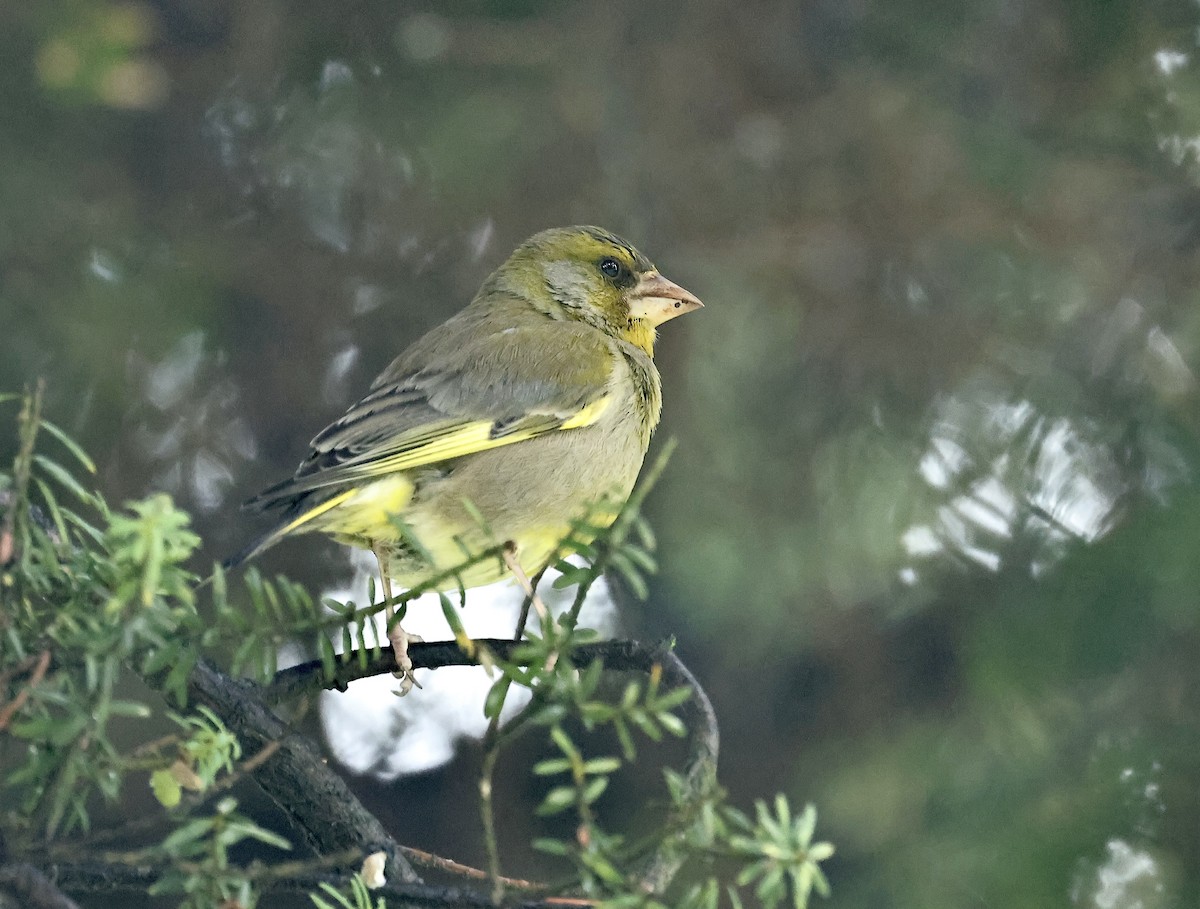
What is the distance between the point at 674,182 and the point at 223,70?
126 centimetres

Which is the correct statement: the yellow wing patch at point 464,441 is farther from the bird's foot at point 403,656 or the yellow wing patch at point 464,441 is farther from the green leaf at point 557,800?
the green leaf at point 557,800

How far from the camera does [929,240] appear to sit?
12.0ft

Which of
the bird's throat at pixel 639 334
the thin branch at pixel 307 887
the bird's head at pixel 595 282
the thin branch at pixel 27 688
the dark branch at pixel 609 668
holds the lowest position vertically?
the thin branch at pixel 307 887

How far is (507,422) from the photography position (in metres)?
2.59

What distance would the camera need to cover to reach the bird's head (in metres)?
3.03

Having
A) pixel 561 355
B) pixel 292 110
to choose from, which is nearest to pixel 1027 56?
pixel 561 355

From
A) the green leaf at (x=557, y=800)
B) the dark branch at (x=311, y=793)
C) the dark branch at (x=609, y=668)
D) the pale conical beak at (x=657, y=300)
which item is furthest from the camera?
the pale conical beak at (x=657, y=300)

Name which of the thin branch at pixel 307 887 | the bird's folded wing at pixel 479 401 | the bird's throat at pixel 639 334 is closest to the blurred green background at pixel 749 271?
the bird's throat at pixel 639 334

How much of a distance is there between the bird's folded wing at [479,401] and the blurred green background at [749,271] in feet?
2.72

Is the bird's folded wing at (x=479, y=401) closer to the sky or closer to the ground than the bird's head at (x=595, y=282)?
closer to the ground

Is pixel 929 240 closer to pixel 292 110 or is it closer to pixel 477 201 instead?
pixel 477 201

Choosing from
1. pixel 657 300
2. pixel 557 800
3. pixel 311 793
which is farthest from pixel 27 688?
pixel 657 300

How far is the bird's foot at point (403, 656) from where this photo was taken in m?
1.90

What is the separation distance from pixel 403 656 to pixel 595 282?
1.38 meters
